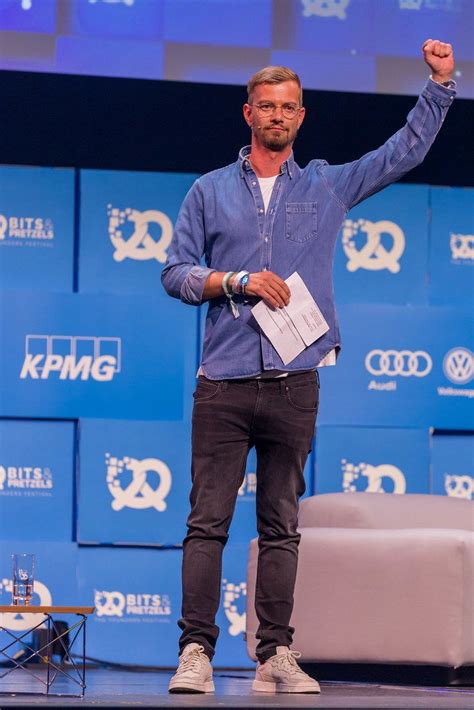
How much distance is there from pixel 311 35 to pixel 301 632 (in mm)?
2599

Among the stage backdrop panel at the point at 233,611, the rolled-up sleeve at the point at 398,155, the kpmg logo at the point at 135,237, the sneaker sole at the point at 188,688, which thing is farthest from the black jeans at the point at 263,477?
the kpmg logo at the point at 135,237

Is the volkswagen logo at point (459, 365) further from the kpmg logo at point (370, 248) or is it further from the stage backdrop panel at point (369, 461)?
the kpmg logo at point (370, 248)

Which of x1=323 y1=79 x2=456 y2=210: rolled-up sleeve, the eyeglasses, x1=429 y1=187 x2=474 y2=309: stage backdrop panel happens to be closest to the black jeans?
x1=323 y1=79 x2=456 y2=210: rolled-up sleeve

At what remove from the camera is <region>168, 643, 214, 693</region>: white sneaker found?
255 centimetres

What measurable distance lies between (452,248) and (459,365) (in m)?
0.52

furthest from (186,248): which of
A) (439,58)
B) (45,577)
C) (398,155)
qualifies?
(45,577)

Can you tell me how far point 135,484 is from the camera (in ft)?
15.9

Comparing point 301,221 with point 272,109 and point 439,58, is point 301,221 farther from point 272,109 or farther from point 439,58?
point 439,58

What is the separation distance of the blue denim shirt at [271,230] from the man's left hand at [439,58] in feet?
0.09

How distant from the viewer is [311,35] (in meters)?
4.87

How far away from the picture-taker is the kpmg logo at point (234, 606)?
4840 mm

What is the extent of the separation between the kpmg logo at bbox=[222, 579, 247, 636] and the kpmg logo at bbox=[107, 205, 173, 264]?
1411 millimetres

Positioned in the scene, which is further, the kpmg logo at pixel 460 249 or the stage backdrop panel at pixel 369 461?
the kpmg logo at pixel 460 249

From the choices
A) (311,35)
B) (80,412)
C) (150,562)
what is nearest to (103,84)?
(311,35)
